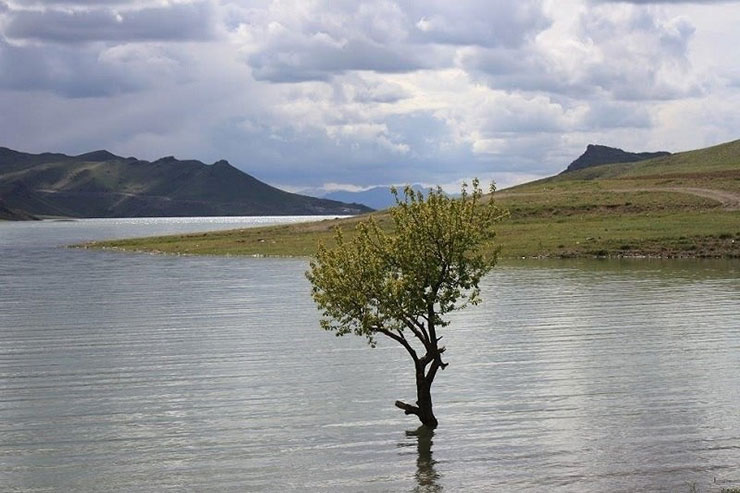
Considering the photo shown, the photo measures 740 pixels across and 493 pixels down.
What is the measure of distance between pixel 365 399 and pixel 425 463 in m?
9.84

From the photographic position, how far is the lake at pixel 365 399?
34.1 meters

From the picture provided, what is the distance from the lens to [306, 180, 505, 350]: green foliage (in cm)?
3722

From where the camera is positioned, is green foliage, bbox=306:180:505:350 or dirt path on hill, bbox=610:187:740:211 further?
dirt path on hill, bbox=610:187:740:211

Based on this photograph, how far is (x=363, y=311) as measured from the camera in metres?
38.2

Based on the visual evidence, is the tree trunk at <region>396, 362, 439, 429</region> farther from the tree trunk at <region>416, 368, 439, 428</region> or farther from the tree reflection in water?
the tree reflection in water

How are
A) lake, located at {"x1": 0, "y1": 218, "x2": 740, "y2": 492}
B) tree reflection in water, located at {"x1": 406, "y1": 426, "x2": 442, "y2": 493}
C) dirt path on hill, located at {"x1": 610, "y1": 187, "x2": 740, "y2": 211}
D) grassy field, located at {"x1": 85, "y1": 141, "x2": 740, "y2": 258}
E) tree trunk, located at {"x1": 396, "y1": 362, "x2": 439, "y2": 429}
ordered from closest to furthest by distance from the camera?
tree reflection in water, located at {"x1": 406, "y1": 426, "x2": 442, "y2": 493}, lake, located at {"x1": 0, "y1": 218, "x2": 740, "y2": 492}, tree trunk, located at {"x1": 396, "y1": 362, "x2": 439, "y2": 429}, grassy field, located at {"x1": 85, "y1": 141, "x2": 740, "y2": 258}, dirt path on hill, located at {"x1": 610, "y1": 187, "x2": 740, "y2": 211}

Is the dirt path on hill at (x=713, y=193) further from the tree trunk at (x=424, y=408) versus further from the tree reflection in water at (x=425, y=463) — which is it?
the tree reflection in water at (x=425, y=463)

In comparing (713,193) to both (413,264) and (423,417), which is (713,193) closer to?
(423,417)

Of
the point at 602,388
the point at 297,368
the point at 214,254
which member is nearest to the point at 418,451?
the point at 602,388

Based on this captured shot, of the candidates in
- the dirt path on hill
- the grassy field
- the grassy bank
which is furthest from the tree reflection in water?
the dirt path on hill

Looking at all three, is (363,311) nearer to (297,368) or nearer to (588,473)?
(588,473)

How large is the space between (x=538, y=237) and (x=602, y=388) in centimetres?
8593

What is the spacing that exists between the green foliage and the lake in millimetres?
4970

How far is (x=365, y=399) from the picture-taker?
44781 millimetres
